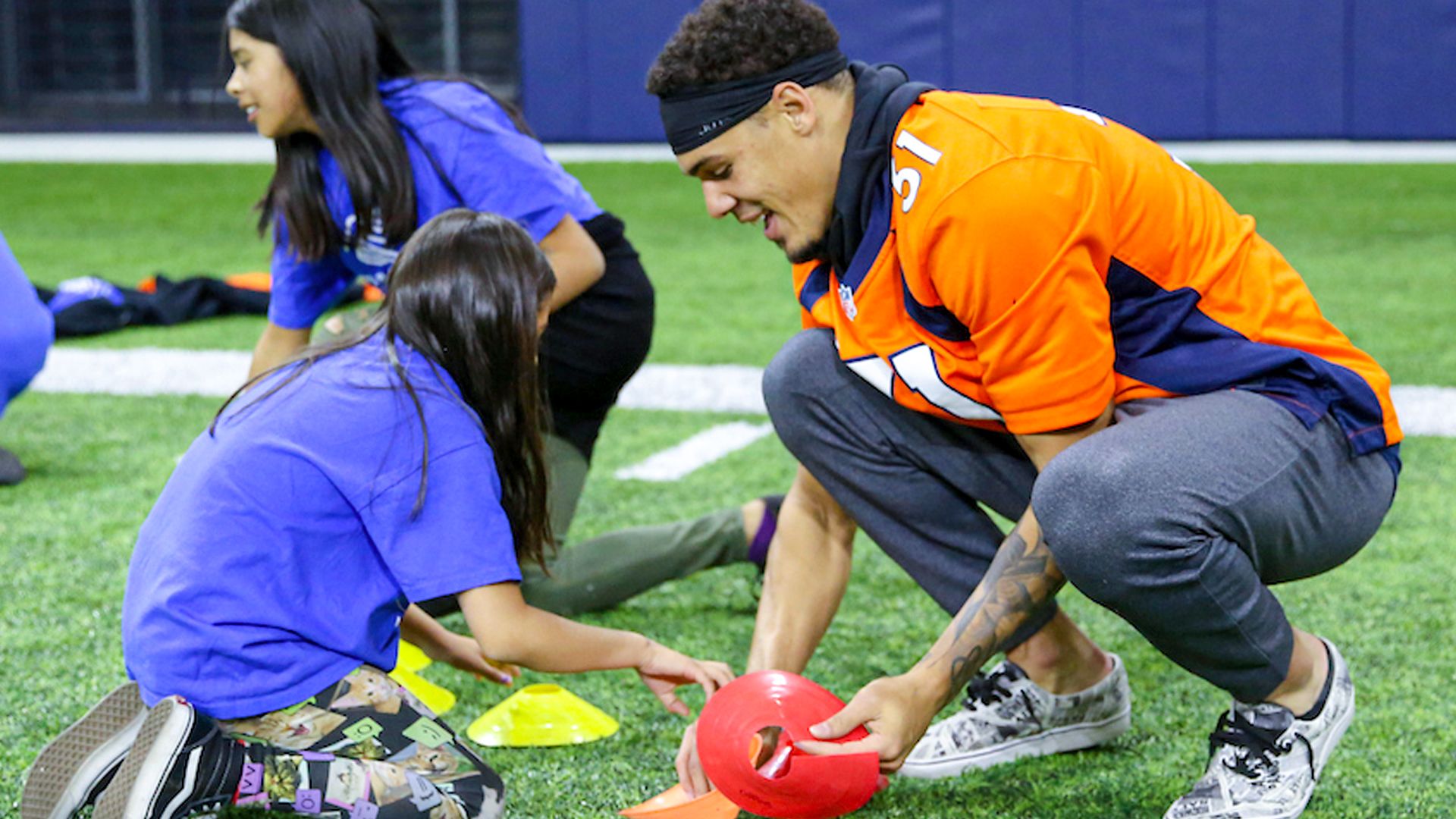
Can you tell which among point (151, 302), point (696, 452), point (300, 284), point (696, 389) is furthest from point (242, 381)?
point (300, 284)

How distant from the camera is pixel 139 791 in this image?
190cm

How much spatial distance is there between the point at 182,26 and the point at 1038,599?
17.4 meters

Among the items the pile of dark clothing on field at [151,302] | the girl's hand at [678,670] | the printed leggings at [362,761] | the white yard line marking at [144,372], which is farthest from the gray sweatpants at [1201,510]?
the pile of dark clothing on field at [151,302]

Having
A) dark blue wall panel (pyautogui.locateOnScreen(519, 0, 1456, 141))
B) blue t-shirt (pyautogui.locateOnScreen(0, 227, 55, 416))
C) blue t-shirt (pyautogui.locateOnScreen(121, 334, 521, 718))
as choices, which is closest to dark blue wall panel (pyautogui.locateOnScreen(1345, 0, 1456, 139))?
dark blue wall panel (pyautogui.locateOnScreen(519, 0, 1456, 141))

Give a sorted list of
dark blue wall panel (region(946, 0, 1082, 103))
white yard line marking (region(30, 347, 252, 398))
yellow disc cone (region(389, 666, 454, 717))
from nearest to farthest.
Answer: yellow disc cone (region(389, 666, 454, 717)), white yard line marking (region(30, 347, 252, 398)), dark blue wall panel (region(946, 0, 1082, 103))

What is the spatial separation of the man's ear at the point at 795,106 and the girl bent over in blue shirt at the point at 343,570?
39 cm

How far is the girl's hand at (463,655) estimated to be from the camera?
8.04 ft

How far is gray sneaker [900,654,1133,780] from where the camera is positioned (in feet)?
7.82

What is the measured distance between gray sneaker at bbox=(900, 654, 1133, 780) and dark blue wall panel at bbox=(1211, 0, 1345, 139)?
39.1ft

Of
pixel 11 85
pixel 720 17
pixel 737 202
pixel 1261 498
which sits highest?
pixel 720 17

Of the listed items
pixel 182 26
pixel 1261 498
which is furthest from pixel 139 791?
pixel 182 26

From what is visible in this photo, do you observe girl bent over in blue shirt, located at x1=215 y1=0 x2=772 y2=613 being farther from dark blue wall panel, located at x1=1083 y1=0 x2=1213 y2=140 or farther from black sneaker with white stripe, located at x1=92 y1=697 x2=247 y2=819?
dark blue wall panel, located at x1=1083 y1=0 x2=1213 y2=140

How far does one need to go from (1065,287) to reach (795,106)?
1.40 ft

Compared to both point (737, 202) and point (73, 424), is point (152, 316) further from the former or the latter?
point (737, 202)
